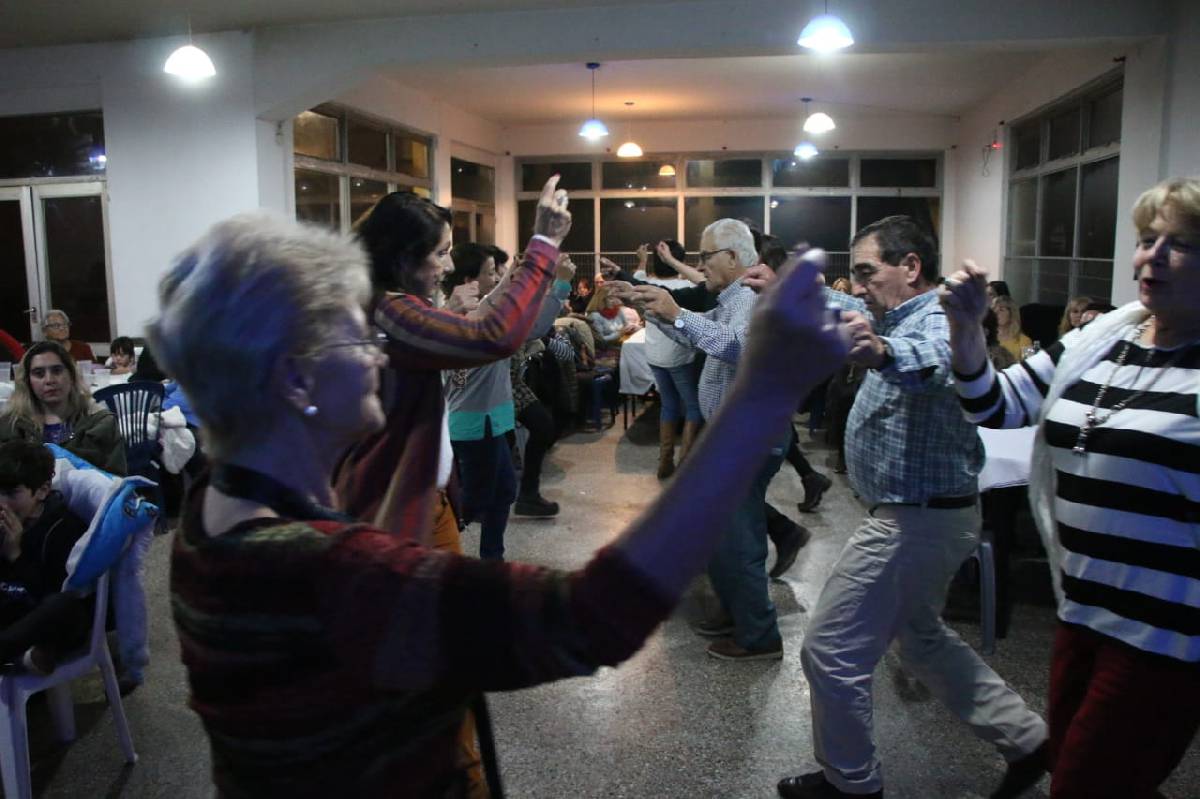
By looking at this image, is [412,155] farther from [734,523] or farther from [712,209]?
[734,523]

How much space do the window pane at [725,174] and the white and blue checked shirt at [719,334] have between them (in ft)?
34.4

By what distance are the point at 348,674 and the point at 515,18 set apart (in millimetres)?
7255

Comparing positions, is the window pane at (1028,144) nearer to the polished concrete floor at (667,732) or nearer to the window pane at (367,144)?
the window pane at (367,144)

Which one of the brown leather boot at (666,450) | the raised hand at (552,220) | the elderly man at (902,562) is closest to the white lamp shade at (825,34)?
the brown leather boot at (666,450)

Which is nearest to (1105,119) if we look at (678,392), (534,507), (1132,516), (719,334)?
(678,392)

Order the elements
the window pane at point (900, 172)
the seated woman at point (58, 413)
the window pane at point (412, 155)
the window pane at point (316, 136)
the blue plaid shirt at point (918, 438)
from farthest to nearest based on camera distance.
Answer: the window pane at point (900, 172) → the window pane at point (412, 155) → the window pane at point (316, 136) → the seated woman at point (58, 413) → the blue plaid shirt at point (918, 438)

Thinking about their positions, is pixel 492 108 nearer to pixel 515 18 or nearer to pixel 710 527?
pixel 515 18

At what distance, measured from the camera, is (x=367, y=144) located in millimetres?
9938

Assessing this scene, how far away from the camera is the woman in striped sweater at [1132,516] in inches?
60.6

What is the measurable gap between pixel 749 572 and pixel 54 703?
7.34ft

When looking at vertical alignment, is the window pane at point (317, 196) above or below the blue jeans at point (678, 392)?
above

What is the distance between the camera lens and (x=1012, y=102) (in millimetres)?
10242

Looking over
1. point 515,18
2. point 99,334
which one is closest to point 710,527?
point 515,18

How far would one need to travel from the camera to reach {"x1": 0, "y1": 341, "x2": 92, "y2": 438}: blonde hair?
405 cm
